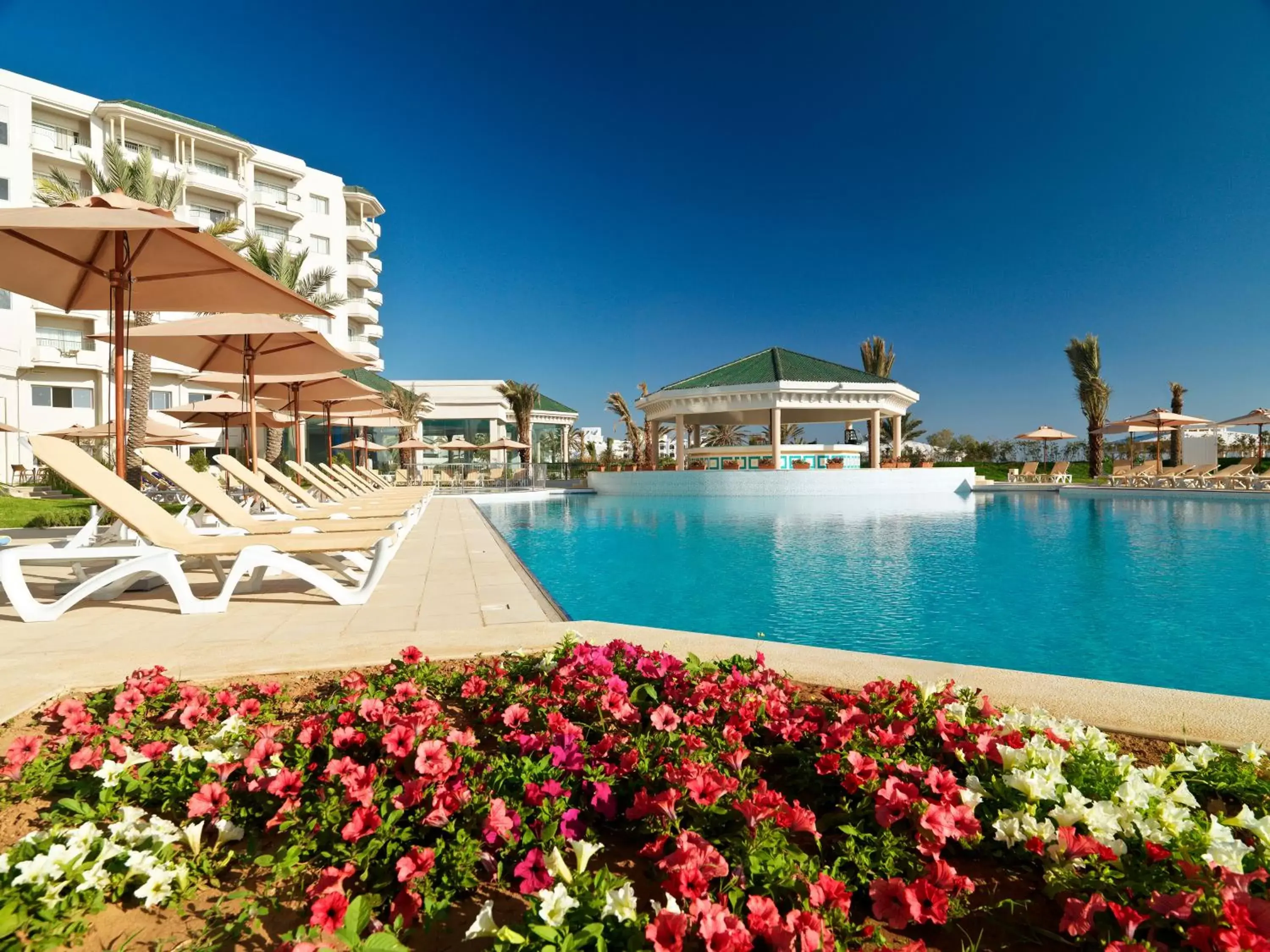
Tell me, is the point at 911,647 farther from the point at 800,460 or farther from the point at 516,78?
the point at 516,78

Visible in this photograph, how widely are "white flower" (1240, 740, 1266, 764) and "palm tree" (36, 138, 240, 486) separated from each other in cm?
1653

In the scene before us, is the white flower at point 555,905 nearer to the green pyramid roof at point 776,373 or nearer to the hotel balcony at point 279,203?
the green pyramid roof at point 776,373

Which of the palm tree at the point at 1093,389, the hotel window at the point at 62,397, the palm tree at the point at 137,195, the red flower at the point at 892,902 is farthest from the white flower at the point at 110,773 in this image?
the palm tree at the point at 1093,389

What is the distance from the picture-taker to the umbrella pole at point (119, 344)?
16.1ft

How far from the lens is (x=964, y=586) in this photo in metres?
7.49

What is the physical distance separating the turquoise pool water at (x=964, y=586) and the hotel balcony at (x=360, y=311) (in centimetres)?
3062

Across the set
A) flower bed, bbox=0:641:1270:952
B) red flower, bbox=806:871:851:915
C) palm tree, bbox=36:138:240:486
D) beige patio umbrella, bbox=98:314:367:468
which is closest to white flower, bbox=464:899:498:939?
flower bed, bbox=0:641:1270:952

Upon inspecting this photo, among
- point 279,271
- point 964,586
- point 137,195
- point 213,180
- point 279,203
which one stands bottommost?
point 964,586

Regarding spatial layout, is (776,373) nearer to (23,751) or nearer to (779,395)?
(779,395)

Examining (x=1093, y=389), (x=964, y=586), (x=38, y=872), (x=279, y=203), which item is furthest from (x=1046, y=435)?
(x=279, y=203)

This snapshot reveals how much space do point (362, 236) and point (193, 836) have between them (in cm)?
4583

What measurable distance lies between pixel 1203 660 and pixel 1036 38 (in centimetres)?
2710

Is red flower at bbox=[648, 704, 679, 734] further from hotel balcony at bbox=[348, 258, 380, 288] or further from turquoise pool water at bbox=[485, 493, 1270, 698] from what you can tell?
hotel balcony at bbox=[348, 258, 380, 288]

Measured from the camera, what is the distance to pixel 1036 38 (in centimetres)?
2294
